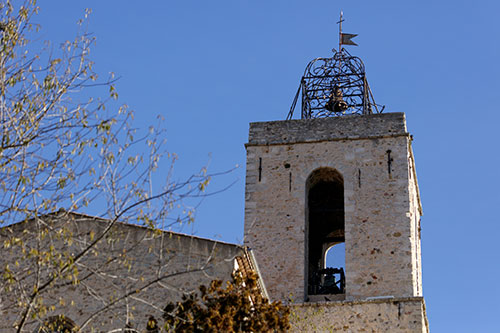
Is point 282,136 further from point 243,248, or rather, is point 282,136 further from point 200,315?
point 200,315

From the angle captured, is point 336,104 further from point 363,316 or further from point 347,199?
point 363,316

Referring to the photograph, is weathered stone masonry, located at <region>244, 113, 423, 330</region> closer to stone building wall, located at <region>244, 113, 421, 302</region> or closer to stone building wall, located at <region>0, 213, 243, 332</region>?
stone building wall, located at <region>244, 113, 421, 302</region>

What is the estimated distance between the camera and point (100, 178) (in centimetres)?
922

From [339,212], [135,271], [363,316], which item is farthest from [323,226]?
[135,271]

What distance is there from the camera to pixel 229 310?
12523mm

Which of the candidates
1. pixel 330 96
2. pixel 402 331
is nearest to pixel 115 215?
pixel 402 331

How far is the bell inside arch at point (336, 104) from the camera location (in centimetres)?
2041

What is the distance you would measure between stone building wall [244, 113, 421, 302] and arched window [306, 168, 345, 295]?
394 millimetres

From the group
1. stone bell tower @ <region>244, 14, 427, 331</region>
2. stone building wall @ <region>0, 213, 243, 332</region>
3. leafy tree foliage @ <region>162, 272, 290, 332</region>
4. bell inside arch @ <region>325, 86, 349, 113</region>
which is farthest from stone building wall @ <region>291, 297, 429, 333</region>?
bell inside arch @ <region>325, 86, 349, 113</region>

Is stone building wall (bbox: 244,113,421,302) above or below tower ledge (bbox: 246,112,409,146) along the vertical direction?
below

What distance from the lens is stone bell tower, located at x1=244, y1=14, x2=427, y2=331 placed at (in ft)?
57.2

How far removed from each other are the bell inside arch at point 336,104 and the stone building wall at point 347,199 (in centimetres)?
108

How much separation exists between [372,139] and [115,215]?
10366 millimetres

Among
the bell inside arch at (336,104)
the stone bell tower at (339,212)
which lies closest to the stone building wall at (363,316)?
the stone bell tower at (339,212)
